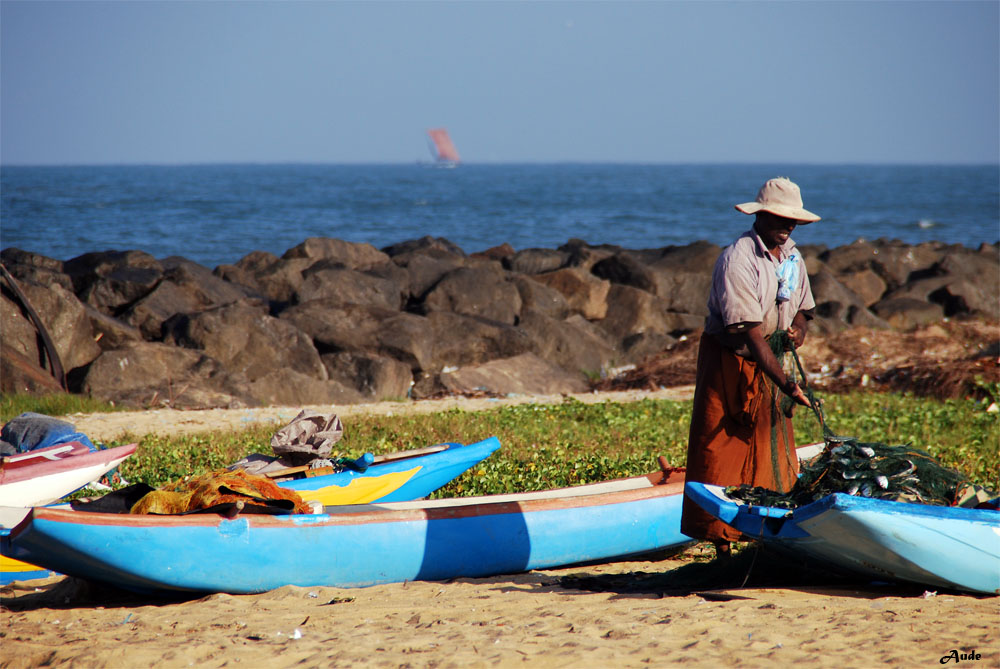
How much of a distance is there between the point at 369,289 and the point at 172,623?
13.4 metres

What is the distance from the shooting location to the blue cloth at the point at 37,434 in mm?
7578

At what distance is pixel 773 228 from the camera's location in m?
5.00

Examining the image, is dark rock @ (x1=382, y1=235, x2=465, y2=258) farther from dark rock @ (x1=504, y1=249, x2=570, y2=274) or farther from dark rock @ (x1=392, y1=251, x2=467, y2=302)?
dark rock @ (x1=504, y1=249, x2=570, y2=274)

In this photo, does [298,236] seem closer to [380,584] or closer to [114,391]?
[114,391]

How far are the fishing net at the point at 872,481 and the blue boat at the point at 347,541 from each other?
1.24 metres

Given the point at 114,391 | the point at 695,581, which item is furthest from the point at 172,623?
the point at 114,391

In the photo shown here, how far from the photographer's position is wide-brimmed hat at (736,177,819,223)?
16.2 ft

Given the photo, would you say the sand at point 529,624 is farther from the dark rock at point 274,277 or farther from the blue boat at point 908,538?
the dark rock at point 274,277

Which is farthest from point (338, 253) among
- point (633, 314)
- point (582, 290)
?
point (633, 314)

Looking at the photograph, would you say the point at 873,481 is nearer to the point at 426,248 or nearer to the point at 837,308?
the point at 837,308

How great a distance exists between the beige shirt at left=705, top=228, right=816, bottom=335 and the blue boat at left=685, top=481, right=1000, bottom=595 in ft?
3.32

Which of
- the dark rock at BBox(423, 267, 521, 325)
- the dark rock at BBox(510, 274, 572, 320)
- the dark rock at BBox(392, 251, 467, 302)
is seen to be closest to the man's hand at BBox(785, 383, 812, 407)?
the dark rock at BBox(423, 267, 521, 325)

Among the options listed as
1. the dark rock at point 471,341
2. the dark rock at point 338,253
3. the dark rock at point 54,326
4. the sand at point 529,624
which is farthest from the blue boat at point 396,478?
the dark rock at point 338,253

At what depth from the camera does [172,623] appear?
475 cm
